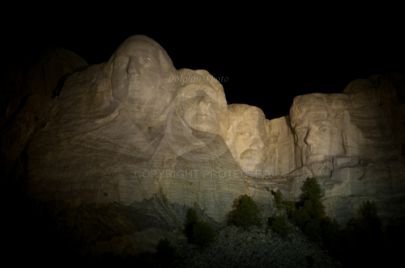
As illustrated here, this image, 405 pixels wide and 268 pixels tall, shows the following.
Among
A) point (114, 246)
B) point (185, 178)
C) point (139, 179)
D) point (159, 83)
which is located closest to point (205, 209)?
point (185, 178)

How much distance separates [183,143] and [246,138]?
23.9 ft

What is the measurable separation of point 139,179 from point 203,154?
5042 mm

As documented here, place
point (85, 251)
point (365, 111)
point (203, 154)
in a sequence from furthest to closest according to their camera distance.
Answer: point (365, 111), point (203, 154), point (85, 251)

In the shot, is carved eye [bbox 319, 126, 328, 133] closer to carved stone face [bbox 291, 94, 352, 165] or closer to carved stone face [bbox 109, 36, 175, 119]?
carved stone face [bbox 291, 94, 352, 165]

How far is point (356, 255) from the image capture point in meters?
25.2

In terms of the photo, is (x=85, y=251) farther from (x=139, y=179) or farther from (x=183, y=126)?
(x=183, y=126)

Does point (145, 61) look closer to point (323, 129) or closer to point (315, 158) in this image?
point (323, 129)

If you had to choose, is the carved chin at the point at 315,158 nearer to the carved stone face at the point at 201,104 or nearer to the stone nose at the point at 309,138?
the stone nose at the point at 309,138

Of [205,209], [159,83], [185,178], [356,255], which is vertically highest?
[159,83]

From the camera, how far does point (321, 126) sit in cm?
3303

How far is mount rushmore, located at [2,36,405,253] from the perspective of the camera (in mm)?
25562

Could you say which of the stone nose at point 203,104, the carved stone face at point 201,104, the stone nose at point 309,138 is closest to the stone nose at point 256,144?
the carved stone face at point 201,104

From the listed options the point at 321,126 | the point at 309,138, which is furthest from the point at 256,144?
the point at 321,126

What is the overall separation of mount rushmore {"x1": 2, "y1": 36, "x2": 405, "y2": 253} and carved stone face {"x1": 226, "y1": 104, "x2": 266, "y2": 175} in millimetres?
81
